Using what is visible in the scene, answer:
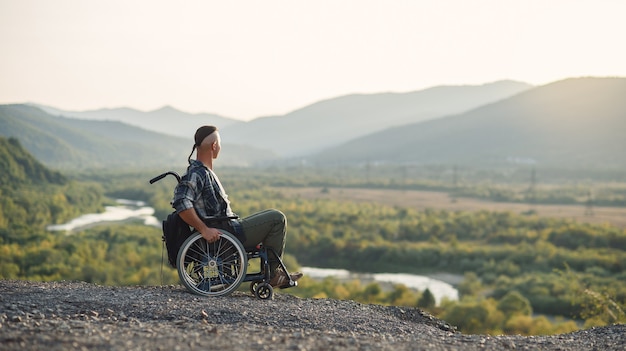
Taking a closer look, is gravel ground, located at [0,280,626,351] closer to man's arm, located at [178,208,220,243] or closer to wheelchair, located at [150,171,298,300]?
wheelchair, located at [150,171,298,300]

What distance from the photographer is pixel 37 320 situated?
23.2ft

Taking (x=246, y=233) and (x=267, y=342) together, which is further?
(x=246, y=233)

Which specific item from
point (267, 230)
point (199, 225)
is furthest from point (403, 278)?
point (199, 225)

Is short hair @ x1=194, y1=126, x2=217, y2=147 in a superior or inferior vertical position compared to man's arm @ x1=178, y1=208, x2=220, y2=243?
superior

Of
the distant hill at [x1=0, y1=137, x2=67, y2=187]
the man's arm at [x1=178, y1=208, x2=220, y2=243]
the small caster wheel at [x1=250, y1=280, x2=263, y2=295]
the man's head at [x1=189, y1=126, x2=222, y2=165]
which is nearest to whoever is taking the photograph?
the man's arm at [x1=178, y1=208, x2=220, y2=243]

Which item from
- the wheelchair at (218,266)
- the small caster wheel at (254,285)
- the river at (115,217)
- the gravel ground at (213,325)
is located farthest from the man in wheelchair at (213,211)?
the river at (115,217)

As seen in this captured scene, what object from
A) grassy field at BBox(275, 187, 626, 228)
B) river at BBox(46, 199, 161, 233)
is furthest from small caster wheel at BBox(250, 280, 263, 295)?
grassy field at BBox(275, 187, 626, 228)

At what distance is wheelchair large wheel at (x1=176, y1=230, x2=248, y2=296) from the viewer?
30.2 feet

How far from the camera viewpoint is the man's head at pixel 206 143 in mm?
9273

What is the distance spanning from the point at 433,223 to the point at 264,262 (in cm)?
6891

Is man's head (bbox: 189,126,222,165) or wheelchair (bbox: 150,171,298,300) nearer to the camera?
wheelchair (bbox: 150,171,298,300)

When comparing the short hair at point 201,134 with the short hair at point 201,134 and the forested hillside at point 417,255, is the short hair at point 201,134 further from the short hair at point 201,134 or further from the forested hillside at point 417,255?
the forested hillside at point 417,255

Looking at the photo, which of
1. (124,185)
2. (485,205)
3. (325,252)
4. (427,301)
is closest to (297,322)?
(427,301)

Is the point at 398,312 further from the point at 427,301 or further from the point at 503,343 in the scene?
the point at 427,301
